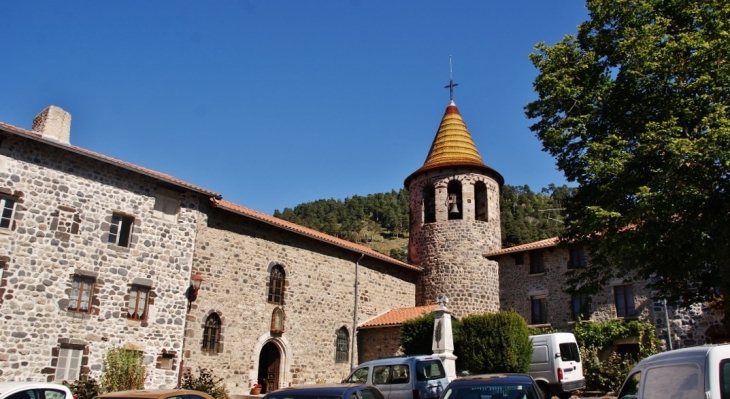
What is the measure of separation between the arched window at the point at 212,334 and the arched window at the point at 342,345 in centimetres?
559

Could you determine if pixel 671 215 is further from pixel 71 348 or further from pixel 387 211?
pixel 387 211

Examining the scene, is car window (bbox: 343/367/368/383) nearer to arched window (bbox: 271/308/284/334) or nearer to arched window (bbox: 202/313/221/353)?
arched window (bbox: 202/313/221/353)

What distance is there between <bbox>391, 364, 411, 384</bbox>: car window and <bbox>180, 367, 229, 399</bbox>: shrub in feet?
19.4

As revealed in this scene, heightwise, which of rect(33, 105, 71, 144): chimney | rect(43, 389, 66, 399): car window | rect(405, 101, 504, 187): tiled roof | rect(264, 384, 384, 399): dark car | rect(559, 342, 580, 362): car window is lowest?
rect(43, 389, 66, 399): car window

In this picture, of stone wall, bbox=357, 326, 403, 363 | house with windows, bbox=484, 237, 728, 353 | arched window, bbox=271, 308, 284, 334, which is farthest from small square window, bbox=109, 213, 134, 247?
house with windows, bbox=484, 237, 728, 353

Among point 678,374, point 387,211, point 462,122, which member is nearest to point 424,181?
point 462,122

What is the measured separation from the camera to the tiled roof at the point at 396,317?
2186cm

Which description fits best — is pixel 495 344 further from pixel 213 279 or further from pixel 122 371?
pixel 122 371

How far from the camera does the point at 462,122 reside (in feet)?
98.2

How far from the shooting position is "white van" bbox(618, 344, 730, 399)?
17.7 ft

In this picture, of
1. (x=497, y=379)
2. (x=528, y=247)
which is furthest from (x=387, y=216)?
(x=497, y=379)

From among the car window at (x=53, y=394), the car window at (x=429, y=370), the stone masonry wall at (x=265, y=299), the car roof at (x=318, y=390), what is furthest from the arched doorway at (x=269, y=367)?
the car roof at (x=318, y=390)

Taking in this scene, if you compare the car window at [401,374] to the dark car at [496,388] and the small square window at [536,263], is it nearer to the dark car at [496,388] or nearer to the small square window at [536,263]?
the dark car at [496,388]

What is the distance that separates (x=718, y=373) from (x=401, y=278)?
812 inches
